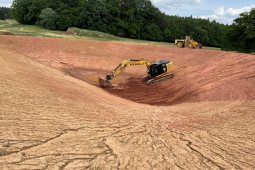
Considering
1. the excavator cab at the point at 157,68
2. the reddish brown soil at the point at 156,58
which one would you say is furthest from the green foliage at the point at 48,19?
the excavator cab at the point at 157,68

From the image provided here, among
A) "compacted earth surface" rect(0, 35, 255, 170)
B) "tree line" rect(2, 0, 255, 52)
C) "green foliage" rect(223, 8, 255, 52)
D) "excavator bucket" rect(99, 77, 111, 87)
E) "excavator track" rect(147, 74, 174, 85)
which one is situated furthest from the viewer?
"tree line" rect(2, 0, 255, 52)

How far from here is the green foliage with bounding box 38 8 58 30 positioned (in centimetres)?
5556

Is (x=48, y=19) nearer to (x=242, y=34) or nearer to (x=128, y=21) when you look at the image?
(x=128, y=21)

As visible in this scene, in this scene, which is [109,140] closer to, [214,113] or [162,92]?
[214,113]

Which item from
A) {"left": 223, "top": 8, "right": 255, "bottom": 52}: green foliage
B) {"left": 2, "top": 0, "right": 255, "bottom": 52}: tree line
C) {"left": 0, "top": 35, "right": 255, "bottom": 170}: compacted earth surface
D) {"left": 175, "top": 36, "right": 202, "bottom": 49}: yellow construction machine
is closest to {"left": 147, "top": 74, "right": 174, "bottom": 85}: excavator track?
{"left": 0, "top": 35, "right": 255, "bottom": 170}: compacted earth surface

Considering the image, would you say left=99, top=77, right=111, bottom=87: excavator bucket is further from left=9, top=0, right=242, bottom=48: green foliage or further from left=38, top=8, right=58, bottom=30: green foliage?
left=38, top=8, right=58, bottom=30: green foliage

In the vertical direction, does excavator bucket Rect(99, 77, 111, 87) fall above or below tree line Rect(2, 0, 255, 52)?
below

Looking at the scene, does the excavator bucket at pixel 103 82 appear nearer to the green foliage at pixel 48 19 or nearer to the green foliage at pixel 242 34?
the green foliage at pixel 242 34

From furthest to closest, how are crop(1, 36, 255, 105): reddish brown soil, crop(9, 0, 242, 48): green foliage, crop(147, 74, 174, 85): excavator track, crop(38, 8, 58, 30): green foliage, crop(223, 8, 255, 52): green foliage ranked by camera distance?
crop(9, 0, 242, 48): green foliage
crop(38, 8, 58, 30): green foliage
crop(223, 8, 255, 52): green foliage
crop(147, 74, 174, 85): excavator track
crop(1, 36, 255, 105): reddish brown soil

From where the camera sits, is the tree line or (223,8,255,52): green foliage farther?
the tree line

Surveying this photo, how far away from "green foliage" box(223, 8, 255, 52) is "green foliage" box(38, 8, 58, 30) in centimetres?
2590

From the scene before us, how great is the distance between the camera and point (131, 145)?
858 cm

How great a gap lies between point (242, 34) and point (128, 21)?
76.8 feet

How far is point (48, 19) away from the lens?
182 ft
